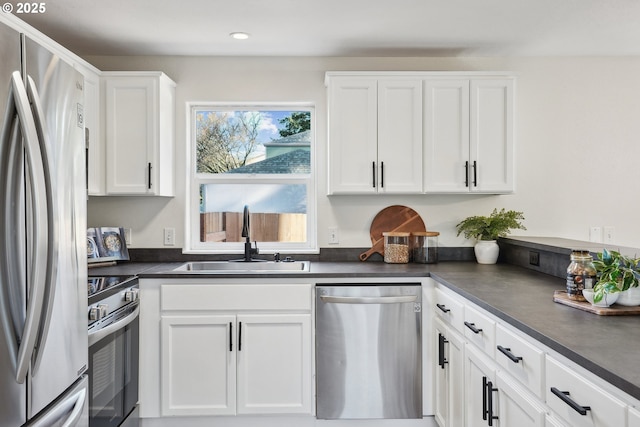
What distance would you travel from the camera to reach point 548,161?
3.26m

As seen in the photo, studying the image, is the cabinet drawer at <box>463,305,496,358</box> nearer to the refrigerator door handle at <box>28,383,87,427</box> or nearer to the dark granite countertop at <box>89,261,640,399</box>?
the dark granite countertop at <box>89,261,640,399</box>

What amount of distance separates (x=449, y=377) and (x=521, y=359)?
874mm

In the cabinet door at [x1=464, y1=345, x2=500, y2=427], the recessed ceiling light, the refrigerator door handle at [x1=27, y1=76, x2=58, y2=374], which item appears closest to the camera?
the refrigerator door handle at [x1=27, y1=76, x2=58, y2=374]

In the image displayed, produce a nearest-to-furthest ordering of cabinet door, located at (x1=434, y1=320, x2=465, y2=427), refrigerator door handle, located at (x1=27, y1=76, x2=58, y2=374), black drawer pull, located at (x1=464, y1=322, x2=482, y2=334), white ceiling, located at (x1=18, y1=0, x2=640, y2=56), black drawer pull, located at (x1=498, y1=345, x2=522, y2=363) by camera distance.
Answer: refrigerator door handle, located at (x1=27, y1=76, x2=58, y2=374) → black drawer pull, located at (x1=498, y1=345, x2=522, y2=363) → black drawer pull, located at (x1=464, y1=322, x2=482, y2=334) → cabinet door, located at (x1=434, y1=320, x2=465, y2=427) → white ceiling, located at (x1=18, y1=0, x2=640, y2=56)

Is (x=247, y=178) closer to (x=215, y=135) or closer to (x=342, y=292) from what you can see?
(x=215, y=135)

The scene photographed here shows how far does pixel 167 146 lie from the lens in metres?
3.09

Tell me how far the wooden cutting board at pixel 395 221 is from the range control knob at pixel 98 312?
5.70 ft

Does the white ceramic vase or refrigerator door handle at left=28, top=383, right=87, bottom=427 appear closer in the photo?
refrigerator door handle at left=28, top=383, right=87, bottom=427

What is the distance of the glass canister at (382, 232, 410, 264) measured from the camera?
303 centimetres

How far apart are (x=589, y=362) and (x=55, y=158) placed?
5.06 ft

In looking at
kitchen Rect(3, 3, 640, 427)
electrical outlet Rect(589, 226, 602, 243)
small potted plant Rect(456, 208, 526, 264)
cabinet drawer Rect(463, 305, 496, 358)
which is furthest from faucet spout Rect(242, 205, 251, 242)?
electrical outlet Rect(589, 226, 602, 243)

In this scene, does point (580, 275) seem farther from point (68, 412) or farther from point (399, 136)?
point (68, 412)

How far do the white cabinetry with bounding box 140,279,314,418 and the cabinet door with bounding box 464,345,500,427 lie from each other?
0.93 m

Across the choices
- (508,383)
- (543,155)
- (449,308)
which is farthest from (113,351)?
(543,155)
